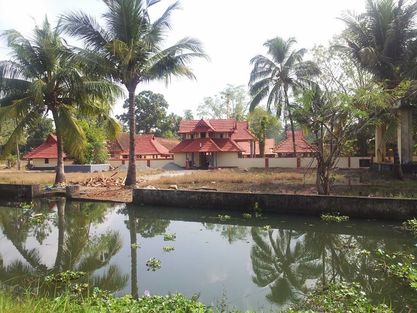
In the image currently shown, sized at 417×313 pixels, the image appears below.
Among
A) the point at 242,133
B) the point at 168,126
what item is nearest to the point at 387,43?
the point at 242,133

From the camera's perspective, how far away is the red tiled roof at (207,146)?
1463 inches

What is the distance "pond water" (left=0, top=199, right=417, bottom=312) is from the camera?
21.9 ft

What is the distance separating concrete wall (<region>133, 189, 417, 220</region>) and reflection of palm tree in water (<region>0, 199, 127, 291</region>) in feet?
8.01

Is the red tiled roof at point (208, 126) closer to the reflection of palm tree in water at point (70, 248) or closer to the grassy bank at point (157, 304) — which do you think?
the reflection of palm tree in water at point (70, 248)

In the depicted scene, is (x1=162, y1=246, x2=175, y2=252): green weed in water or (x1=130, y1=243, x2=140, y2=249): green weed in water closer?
(x1=162, y1=246, x2=175, y2=252): green weed in water

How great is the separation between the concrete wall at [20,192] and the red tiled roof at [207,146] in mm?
20476

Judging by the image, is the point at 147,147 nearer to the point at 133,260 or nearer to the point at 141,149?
the point at 141,149

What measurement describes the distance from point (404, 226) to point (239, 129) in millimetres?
32749

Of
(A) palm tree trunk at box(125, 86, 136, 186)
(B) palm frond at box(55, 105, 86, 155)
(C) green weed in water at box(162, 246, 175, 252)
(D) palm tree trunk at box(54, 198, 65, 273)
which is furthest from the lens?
(B) palm frond at box(55, 105, 86, 155)

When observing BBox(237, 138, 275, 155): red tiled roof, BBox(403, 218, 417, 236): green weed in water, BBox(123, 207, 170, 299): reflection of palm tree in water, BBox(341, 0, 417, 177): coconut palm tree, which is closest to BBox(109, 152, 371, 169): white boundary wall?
BBox(237, 138, 275, 155): red tiled roof

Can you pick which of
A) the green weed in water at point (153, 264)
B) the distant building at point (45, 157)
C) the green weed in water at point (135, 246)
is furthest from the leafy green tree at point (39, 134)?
the green weed in water at point (153, 264)

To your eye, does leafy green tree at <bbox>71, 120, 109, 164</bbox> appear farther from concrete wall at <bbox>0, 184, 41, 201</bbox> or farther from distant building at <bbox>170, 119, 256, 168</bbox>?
concrete wall at <bbox>0, 184, 41, 201</bbox>

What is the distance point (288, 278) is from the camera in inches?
295

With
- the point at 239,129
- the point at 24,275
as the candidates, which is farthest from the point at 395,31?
the point at 239,129
